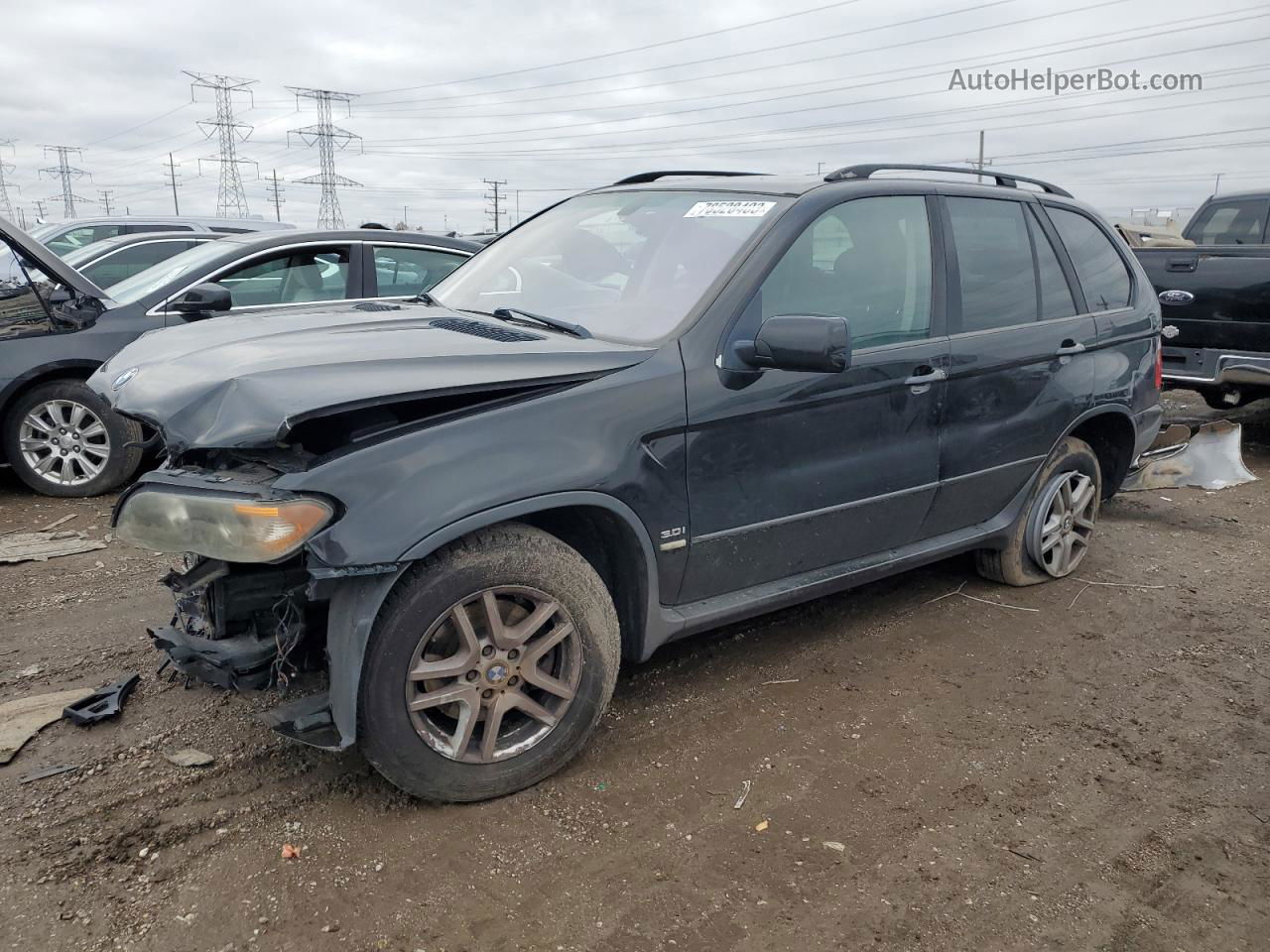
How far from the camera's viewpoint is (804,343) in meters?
2.93

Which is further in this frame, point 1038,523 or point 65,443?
point 65,443

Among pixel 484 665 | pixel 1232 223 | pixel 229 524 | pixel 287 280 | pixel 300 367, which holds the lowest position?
pixel 484 665

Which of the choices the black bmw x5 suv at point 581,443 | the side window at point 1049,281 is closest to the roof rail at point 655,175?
the black bmw x5 suv at point 581,443

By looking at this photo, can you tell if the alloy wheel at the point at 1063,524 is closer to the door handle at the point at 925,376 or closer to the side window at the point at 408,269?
the door handle at the point at 925,376

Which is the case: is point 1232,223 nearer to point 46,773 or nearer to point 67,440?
point 67,440

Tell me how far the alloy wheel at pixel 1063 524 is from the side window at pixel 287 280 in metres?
4.58

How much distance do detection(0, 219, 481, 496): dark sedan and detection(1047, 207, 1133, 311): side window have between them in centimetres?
370

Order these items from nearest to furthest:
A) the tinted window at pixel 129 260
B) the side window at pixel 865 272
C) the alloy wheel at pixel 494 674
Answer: the alloy wheel at pixel 494 674, the side window at pixel 865 272, the tinted window at pixel 129 260

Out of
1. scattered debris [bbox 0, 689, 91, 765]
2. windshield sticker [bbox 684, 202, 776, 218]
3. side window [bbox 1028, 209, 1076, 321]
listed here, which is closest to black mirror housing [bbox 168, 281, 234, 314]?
scattered debris [bbox 0, 689, 91, 765]

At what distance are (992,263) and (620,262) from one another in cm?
169

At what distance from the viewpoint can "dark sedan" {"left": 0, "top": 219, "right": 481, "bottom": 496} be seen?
5910mm

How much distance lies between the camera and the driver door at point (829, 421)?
10.4 ft

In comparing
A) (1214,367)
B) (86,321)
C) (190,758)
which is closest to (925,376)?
(190,758)

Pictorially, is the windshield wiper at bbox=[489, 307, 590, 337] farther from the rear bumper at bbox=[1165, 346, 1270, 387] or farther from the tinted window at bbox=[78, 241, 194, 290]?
the tinted window at bbox=[78, 241, 194, 290]
